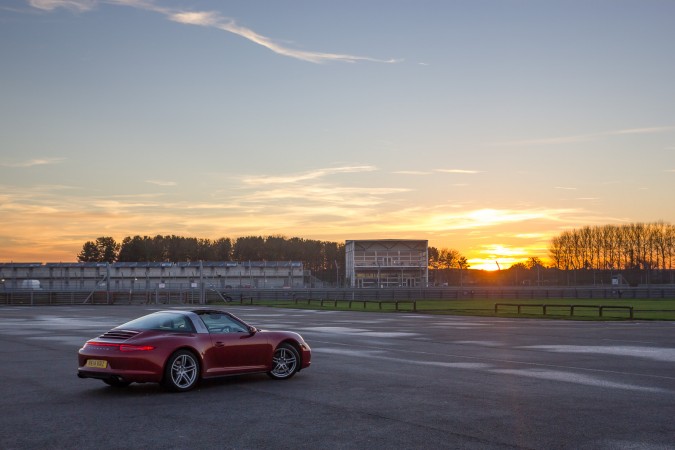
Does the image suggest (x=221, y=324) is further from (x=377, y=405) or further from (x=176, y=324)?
(x=377, y=405)

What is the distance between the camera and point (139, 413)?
10648 millimetres

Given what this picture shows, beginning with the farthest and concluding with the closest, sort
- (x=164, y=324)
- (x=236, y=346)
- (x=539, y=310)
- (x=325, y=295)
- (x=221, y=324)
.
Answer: (x=325, y=295) < (x=539, y=310) < (x=221, y=324) < (x=236, y=346) < (x=164, y=324)

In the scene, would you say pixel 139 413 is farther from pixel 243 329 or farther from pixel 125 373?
pixel 243 329

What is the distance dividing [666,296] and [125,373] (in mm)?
73849

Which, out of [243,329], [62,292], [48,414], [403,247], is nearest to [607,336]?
[243,329]

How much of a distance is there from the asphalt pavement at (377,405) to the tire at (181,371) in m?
0.18

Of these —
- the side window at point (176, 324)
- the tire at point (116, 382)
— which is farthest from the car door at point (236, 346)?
the tire at point (116, 382)

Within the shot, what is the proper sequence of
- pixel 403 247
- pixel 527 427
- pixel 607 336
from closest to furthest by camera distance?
1. pixel 527 427
2. pixel 607 336
3. pixel 403 247

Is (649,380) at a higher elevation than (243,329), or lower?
lower

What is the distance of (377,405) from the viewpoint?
36.8ft

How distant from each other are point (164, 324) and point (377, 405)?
4042mm

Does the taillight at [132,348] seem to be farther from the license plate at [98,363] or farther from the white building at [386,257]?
the white building at [386,257]

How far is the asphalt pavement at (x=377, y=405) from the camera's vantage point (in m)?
8.79

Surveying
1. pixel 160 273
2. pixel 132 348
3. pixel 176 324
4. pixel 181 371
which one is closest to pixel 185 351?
pixel 181 371
